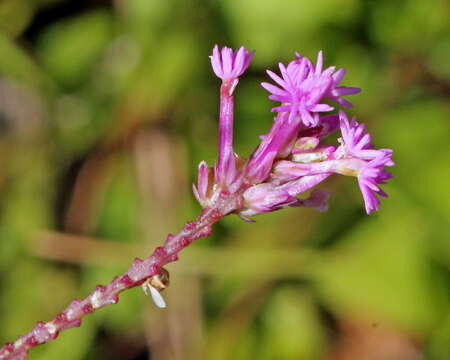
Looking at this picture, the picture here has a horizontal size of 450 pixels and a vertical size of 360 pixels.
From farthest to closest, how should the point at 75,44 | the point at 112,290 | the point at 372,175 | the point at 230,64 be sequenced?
the point at 75,44 < the point at 230,64 < the point at 372,175 < the point at 112,290

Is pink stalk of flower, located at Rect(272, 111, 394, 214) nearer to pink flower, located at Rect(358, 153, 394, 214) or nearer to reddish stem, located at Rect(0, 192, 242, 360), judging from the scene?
pink flower, located at Rect(358, 153, 394, 214)

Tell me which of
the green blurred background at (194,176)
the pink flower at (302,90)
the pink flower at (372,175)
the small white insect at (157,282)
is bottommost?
A: the pink flower at (372,175)

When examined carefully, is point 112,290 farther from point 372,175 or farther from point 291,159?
point 372,175

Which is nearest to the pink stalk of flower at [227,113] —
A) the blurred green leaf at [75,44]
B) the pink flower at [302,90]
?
the pink flower at [302,90]

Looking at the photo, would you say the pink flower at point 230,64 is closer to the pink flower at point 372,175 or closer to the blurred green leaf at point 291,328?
→ the pink flower at point 372,175

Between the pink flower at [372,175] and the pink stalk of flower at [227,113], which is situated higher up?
the pink stalk of flower at [227,113]

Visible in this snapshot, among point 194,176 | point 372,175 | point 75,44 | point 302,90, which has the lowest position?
point 372,175

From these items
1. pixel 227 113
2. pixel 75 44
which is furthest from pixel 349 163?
pixel 75 44
